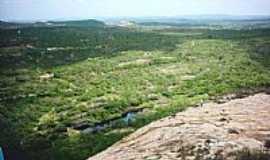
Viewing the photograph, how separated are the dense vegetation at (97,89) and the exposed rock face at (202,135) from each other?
4.45 feet

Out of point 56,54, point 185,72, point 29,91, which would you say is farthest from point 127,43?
point 29,91

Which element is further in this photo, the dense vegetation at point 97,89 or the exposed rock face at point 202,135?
the dense vegetation at point 97,89

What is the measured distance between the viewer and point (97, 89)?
1717 centimetres

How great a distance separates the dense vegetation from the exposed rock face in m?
1.36

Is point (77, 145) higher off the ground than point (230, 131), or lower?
lower

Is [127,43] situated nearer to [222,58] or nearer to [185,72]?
[222,58]

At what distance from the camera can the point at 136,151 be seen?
8.88 meters

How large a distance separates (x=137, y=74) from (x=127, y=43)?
16696 mm

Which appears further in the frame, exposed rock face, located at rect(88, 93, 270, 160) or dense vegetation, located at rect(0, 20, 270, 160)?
dense vegetation, located at rect(0, 20, 270, 160)

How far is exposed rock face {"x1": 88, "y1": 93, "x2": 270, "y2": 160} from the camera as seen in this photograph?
8.11 m

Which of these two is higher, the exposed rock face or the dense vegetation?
the exposed rock face

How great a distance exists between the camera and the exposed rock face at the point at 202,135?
8.11 m

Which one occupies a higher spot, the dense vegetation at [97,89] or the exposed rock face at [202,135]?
the exposed rock face at [202,135]

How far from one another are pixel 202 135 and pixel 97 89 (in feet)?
28.5
